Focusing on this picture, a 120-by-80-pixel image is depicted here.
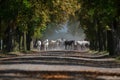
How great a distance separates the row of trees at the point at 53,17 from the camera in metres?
34.7

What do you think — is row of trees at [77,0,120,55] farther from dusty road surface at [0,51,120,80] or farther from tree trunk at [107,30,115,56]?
dusty road surface at [0,51,120,80]

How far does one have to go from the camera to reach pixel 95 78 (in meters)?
19.6

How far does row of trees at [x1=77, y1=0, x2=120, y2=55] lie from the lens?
3198 cm

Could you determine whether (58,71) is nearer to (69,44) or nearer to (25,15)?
(25,15)

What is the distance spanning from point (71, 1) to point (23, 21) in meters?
8.78

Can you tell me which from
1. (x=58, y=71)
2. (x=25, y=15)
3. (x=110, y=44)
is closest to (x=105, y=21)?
(x=110, y=44)

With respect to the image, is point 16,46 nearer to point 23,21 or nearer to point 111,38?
point 23,21

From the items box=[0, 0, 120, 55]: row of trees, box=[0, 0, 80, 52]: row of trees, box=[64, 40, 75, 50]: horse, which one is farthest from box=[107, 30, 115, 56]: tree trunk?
box=[64, 40, 75, 50]: horse

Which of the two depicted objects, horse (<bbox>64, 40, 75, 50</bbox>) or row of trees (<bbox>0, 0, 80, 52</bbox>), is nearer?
row of trees (<bbox>0, 0, 80, 52</bbox>)

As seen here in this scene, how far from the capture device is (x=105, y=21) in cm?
4119

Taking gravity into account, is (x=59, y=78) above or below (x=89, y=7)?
below

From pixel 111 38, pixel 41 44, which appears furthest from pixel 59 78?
pixel 41 44

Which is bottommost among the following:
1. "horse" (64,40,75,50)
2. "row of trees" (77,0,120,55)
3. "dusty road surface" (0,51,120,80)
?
"dusty road surface" (0,51,120,80)

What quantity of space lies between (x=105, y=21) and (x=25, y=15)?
12.3m
